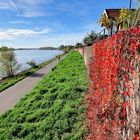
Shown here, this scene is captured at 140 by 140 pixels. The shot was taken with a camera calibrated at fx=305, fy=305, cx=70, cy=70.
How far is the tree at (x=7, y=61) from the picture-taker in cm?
3831

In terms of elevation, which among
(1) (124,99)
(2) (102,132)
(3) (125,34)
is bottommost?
(2) (102,132)

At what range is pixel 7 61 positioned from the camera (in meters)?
38.5

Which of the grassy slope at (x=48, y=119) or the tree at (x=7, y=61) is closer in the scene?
the grassy slope at (x=48, y=119)

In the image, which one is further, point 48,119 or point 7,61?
point 7,61

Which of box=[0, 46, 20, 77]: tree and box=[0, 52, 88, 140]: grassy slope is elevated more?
box=[0, 52, 88, 140]: grassy slope

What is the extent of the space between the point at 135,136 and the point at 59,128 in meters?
4.98

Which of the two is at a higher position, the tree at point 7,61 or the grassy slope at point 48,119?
the grassy slope at point 48,119

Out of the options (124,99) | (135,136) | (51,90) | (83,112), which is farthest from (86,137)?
(51,90)

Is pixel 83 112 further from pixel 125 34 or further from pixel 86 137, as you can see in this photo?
pixel 125 34

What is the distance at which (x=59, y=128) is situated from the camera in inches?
335

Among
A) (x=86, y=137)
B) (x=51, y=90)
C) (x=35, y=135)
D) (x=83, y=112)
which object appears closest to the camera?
(x=86, y=137)

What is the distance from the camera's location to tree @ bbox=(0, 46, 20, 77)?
126 feet

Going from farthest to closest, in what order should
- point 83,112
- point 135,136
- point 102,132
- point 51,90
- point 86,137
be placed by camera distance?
point 51,90, point 83,112, point 86,137, point 102,132, point 135,136

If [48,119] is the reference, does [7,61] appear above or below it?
below
